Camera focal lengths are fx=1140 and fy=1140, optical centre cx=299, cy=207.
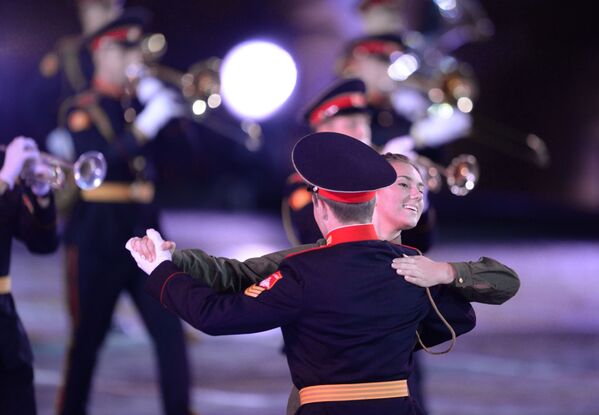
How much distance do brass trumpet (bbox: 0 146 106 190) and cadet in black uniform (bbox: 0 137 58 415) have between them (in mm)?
32

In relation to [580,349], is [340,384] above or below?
above

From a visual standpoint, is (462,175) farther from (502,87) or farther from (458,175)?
(502,87)

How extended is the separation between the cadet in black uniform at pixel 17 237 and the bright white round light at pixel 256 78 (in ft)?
33.1

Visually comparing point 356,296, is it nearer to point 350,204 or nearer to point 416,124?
point 350,204

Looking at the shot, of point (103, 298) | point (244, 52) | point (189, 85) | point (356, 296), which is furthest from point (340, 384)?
point (244, 52)

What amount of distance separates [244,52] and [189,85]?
320 inches

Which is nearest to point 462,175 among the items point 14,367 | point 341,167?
point 341,167

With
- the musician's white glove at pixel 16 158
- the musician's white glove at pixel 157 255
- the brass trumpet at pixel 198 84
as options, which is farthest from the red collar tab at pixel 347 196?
the brass trumpet at pixel 198 84

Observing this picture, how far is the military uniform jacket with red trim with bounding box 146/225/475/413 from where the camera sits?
10.4 feet

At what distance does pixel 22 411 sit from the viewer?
3914mm

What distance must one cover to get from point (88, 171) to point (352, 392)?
67.9 inches

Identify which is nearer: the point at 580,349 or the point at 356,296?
the point at 356,296

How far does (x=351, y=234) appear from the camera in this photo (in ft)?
10.7

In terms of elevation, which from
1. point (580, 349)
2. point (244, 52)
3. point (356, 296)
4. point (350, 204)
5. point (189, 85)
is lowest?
point (580, 349)
